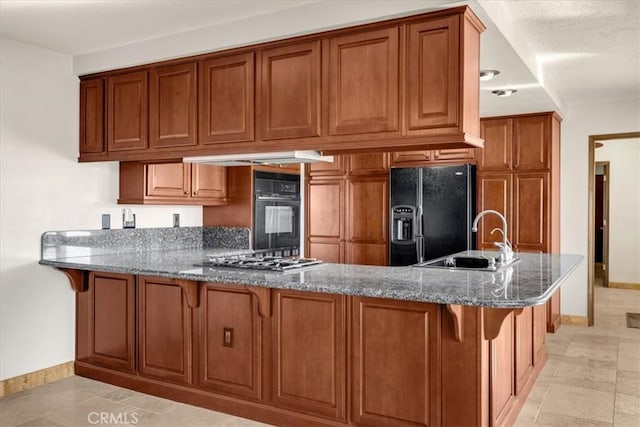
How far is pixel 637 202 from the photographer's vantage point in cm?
837

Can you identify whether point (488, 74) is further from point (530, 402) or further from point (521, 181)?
point (530, 402)

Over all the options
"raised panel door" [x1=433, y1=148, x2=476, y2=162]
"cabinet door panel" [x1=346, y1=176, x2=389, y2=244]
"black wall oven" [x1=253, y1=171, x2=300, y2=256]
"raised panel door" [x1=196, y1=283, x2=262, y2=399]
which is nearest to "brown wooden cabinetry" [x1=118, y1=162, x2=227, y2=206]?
"black wall oven" [x1=253, y1=171, x2=300, y2=256]

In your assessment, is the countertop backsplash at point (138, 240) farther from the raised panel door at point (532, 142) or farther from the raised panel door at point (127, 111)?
the raised panel door at point (532, 142)

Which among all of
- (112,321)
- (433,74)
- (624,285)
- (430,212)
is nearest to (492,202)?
(430,212)

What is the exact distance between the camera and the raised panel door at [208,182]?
4535 mm

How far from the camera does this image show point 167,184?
4246 mm

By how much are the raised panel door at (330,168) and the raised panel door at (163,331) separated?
2.78m

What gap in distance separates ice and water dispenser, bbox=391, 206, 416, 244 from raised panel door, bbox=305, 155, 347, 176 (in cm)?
76

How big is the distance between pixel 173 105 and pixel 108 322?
1.63 meters

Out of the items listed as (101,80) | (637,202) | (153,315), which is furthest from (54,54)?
(637,202)

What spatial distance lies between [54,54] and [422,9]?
279cm

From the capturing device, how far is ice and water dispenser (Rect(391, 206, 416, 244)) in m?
5.32

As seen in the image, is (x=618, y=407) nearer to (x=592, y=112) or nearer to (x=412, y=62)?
(x=412, y=62)

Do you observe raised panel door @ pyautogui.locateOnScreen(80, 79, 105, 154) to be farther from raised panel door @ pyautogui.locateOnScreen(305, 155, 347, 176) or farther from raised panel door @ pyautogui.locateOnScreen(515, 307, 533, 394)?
raised panel door @ pyautogui.locateOnScreen(515, 307, 533, 394)
